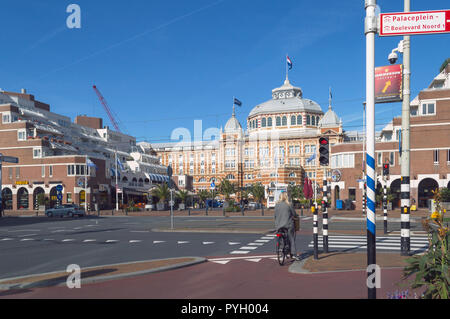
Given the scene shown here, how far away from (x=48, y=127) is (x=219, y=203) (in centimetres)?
3451

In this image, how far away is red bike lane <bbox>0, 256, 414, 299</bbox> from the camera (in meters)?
7.12

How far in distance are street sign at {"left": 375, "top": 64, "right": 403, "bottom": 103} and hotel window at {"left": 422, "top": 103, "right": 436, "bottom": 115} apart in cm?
4067

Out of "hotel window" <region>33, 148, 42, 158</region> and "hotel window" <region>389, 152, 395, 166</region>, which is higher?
"hotel window" <region>33, 148, 42, 158</region>

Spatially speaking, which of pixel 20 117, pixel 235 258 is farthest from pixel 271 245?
pixel 20 117

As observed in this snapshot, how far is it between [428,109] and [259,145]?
51.6 m

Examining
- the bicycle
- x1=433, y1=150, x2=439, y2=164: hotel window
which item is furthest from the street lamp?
x1=433, y1=150, x2=439, y2=164: hotel window

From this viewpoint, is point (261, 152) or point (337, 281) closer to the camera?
point (337, 281)

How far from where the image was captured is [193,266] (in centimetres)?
1015

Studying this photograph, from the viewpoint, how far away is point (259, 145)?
9519 centimetres

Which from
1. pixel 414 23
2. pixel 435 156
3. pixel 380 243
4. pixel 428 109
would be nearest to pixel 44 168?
pixel 428 109

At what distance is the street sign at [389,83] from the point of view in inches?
398

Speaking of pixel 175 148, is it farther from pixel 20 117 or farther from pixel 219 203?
pixel 20 117

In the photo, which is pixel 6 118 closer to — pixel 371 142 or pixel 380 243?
pixel 380 243

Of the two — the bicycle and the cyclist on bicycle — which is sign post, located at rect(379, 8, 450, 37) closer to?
the cyclist on bicycle
